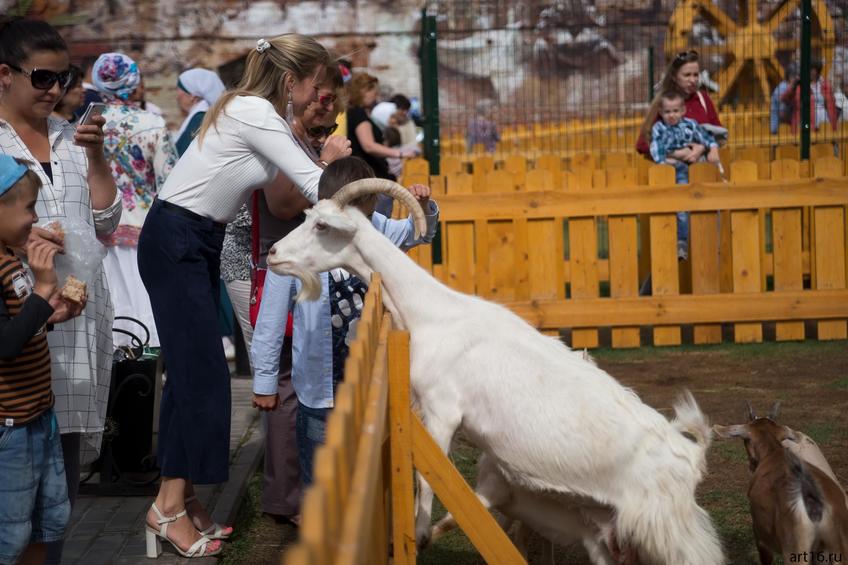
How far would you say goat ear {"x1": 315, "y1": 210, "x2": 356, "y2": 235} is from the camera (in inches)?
165

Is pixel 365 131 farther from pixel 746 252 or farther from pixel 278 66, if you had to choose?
pixel 278 66

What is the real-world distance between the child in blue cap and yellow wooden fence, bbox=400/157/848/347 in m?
5.83

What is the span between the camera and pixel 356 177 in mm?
4426

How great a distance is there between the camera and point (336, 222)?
4.20 m

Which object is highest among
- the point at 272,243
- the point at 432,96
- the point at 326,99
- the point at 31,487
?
the point at 432,96

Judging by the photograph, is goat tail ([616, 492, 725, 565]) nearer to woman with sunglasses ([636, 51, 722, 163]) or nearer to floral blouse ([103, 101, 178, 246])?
floral blouse ([103, 101, 178, 246])

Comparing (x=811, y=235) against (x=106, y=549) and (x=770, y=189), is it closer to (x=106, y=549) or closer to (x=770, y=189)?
(x=770, y=189)

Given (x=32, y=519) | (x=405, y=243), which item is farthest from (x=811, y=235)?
(x=32, y=519)

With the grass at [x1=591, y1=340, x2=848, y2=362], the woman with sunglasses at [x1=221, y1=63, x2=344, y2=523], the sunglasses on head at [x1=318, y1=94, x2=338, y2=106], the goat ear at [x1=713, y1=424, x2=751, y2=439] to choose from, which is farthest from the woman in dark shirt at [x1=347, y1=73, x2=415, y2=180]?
the goat ear at [x1=713, y1=424, x2=751, y2=439]

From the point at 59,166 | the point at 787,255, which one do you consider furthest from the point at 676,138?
the point at 59,166

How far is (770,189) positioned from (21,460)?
7105 millimetres

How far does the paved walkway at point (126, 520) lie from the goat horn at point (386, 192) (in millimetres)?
1786

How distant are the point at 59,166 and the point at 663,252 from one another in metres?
6.19

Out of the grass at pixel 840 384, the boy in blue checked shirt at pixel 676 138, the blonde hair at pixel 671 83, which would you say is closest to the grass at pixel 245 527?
the grass at pixel 840 384
